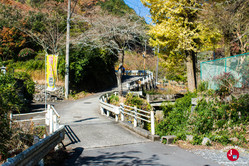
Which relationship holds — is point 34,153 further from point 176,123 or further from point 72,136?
point 176,123

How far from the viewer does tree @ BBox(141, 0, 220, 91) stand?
14.4 metres

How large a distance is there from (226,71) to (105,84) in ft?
69.8

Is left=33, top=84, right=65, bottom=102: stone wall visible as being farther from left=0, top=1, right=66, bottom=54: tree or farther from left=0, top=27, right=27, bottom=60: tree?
left=0, top=27, right=27, bottom=60: tree

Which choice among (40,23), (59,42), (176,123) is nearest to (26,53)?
(59,42)

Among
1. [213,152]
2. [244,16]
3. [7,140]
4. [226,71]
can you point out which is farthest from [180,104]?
[7,140]

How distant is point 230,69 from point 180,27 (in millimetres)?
4558

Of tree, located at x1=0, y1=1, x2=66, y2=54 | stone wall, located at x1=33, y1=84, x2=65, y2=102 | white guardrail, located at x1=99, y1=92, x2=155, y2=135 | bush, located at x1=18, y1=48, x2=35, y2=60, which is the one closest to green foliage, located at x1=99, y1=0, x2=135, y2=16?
tree, located at x1=0, y1=1, x2=66, y2=54

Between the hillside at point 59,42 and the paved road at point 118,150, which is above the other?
the hillside at point 59,42

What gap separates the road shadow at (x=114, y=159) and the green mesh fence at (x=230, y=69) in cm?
645

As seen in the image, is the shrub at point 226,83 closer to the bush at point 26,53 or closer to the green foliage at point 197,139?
the green foliage at point 197,139

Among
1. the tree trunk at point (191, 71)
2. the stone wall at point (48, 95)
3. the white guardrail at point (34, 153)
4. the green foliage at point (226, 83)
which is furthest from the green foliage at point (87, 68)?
the white guardrail at point (34, 153)

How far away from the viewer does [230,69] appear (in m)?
11.8

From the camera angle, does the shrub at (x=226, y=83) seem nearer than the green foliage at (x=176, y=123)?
No

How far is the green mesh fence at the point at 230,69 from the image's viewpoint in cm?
1085
